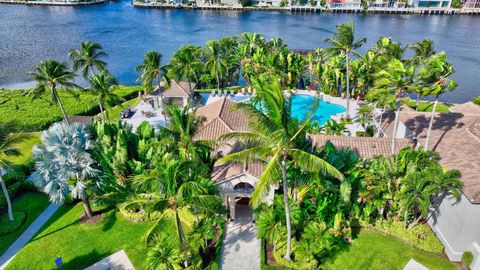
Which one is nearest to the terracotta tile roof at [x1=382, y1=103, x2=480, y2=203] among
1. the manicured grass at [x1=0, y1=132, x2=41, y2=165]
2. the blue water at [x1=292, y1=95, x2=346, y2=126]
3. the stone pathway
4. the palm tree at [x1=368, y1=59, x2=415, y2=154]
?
the palm tree at [x1=368, y1=59, x2=415, y2=154]

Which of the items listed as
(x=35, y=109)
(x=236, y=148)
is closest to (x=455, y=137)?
(x=236, y=148)

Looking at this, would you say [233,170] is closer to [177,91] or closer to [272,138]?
[272,138]

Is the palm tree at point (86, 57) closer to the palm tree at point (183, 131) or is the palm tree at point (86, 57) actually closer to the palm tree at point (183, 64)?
the palm tree at point (183, 64)

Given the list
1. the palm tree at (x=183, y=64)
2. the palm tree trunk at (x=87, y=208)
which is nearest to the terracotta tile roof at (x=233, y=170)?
the palm tree trunk at (x=87, y=208)

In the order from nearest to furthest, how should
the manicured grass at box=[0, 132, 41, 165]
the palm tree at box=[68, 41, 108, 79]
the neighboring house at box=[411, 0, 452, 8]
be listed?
the manicured grass at box=[0, 132, 41, 165] → the palm tree at box=[68, 41, 108, 79] → the neighboring house at box=[411, 0, 452, 8]

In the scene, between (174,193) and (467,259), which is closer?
(174,193)

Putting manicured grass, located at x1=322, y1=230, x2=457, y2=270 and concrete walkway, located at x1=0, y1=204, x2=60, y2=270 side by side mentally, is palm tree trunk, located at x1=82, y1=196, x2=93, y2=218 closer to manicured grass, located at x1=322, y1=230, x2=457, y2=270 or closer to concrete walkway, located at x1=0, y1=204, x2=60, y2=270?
concrete walkway, located at x1=0, y1=204, x2=60, y2=270
